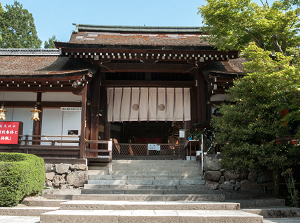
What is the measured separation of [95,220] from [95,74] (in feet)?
25.6

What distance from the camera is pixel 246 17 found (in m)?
9.32

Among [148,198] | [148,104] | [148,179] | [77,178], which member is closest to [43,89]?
[77,178]

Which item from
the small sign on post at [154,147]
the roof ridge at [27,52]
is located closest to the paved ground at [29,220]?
the small sign on post at [154,147]

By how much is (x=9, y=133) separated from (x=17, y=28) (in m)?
31.5

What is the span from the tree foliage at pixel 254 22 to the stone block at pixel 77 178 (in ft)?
23.2

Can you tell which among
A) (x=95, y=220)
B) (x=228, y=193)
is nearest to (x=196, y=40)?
(x=228, y=193)

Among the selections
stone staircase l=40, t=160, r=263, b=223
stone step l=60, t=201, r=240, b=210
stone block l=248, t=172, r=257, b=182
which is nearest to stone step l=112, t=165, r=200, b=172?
stone staircase l=40, t=160, r=263, b=223

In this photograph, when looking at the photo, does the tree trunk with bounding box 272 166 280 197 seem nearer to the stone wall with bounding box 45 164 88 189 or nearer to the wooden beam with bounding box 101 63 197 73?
the wooden beam with bounding box 101 63 197 73

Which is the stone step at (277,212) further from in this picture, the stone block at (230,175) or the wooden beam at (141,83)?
the wooden beam at (141,83)

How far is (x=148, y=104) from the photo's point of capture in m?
14.1

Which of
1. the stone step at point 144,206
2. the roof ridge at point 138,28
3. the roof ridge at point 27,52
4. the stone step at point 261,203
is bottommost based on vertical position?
the stone step at point 261,203

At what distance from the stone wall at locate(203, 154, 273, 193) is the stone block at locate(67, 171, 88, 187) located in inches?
171

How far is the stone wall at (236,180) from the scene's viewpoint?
925 cm

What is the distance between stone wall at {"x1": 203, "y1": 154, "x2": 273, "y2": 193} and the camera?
9250 millimetres
